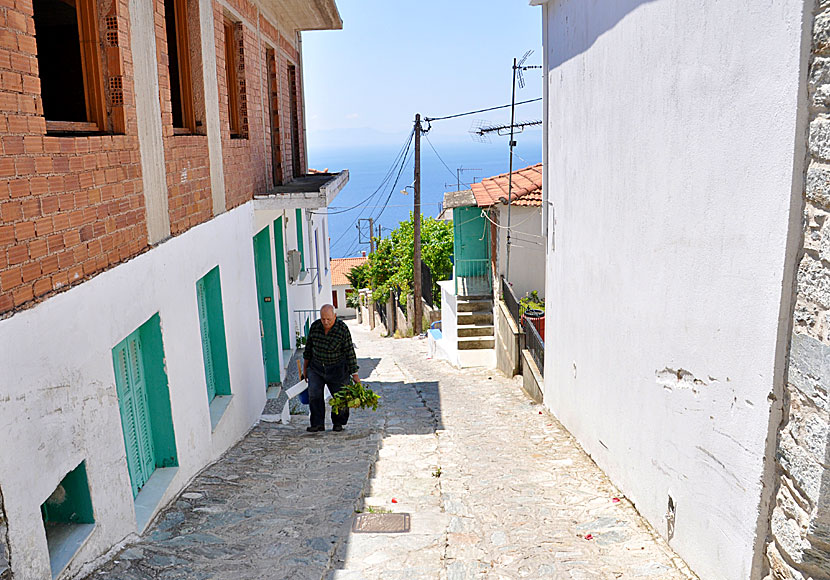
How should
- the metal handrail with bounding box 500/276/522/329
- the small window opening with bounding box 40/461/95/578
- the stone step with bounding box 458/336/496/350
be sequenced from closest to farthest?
the small window opening with bounding box 40/461/95/578, the metal handrail with bounding box 500/276/522/329, the stone step with bounding box 458/336/496/350

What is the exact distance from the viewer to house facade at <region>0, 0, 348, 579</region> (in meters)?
3.56

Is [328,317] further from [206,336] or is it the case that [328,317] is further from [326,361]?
[206,336]

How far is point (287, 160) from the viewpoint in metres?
12.7

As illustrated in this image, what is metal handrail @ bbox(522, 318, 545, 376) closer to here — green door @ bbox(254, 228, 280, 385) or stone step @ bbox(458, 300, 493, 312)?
green door @ bbox(254, 228, 280, 385)

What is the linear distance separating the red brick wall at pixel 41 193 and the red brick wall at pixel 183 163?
123cm

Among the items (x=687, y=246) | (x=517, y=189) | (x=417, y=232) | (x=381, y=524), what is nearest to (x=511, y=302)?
(x=517, y=189)

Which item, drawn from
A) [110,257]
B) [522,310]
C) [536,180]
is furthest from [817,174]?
[536,180]

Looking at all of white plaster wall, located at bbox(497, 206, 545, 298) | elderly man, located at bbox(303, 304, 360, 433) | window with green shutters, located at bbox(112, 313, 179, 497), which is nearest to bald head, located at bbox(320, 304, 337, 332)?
elderly man, located at bbox(303, 304, 360, 433)

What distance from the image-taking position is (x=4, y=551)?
10.3 feet

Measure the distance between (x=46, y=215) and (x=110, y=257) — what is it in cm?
85

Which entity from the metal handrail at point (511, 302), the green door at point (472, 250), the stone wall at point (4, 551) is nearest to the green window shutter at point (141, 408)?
the stone wall at point (4, 551)

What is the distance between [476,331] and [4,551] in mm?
13378

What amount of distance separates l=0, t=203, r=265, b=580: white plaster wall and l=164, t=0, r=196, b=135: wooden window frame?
1.08m

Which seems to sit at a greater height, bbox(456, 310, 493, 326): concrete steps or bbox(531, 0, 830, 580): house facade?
bbox(531, 0, 830, 580): house facade
